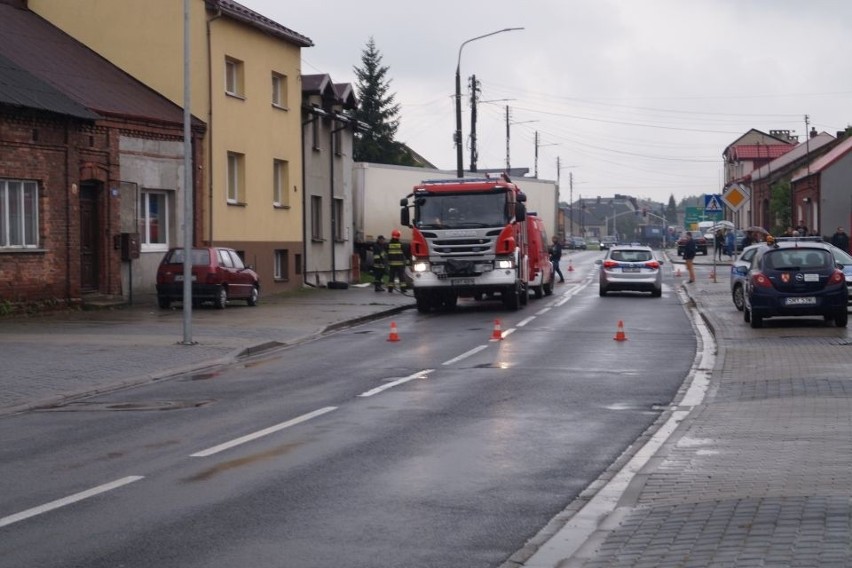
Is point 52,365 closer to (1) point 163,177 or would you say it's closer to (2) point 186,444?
(2) point 186,444

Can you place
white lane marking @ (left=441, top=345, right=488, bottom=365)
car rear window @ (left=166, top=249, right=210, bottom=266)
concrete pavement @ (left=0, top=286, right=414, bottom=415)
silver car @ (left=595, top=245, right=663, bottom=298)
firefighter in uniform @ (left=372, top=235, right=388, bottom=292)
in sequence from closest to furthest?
concrete pavement @ (left=0, top=286, right=414, bottom=415)
white lane marking @ (left=441, top=345, right=488, bottom=365)
car rear window @ (left=166, top=249, right=210, bottom=266)
silver car @ (left=595, top=245, right=663, bottom=298)
firefighter in uniform @ (left=372, top=235, right=388, bottom=292)

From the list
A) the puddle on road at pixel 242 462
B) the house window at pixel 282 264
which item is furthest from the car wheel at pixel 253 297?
the puddle on road at pixel 242 462

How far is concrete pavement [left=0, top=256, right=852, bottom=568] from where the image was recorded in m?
7.06

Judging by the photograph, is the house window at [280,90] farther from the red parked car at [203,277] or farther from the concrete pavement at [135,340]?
the red parked car at [203,277]

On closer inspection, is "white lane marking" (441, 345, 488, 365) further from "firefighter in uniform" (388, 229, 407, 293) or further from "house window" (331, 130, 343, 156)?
"house window" (331, 130, 343, 156)

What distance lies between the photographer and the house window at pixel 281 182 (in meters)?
41.4

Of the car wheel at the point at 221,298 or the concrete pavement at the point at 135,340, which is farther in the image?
the car wheel at the point at 221,298

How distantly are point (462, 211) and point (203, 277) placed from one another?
644cm

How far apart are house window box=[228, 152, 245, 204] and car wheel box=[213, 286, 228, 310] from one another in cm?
669

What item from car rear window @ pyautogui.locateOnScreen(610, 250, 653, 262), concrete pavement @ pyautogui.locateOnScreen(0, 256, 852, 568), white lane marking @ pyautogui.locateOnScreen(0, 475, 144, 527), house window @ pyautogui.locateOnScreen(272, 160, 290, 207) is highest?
house window @ pyautogui.locateOnScreen(272, 160, 290, 207)

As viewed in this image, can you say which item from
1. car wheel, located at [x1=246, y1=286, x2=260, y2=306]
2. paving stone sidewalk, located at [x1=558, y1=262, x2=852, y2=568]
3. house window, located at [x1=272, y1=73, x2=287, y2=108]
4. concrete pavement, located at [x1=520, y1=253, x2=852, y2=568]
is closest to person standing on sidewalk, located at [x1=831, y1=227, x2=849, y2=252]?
house window, located at [x1=272, y1=73, x2=287, y2=108]

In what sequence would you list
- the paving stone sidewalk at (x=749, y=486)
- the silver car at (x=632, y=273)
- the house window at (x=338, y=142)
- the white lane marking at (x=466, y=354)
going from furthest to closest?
the house window at (x=338, y=142)
the silver car at (x=632, y=273)
the white lane marking at (x=466, y=354)
the paving stone sidewalk at (x=749, y=486)

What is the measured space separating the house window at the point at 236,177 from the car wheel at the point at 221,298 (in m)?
6.69

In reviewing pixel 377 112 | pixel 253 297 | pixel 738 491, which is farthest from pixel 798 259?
pixel 377 112
